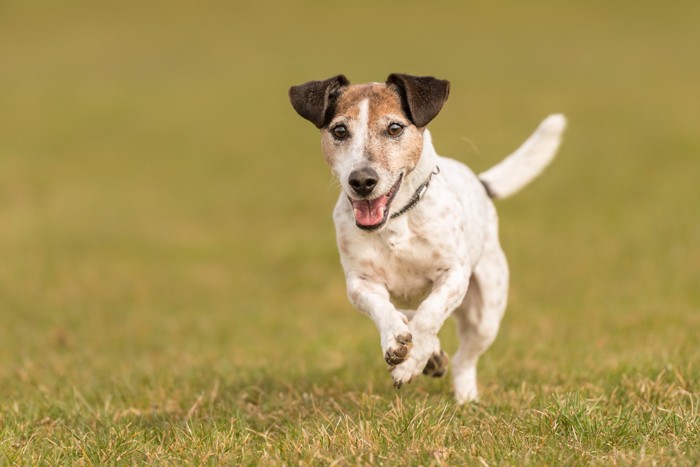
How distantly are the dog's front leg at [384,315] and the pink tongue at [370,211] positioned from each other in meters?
0.47

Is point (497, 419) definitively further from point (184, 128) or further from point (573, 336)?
point (184, 128)

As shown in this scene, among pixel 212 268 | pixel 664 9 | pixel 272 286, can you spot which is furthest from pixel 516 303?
pixel 664 9

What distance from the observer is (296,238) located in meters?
18.0

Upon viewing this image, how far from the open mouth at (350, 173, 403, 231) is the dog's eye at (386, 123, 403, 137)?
0.33m

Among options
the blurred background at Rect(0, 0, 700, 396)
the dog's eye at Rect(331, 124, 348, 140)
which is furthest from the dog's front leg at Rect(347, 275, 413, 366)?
the blurred background at Rect(0, 0, 700, 396)

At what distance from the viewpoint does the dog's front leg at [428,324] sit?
19.4 ft

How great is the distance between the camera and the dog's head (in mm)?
5945

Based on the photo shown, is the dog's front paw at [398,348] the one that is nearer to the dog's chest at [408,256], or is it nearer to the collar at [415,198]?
the dog's chest at [408,256]

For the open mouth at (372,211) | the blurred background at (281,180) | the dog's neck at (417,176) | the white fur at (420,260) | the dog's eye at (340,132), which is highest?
the dog's eye at (340,132)

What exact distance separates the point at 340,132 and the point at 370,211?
20.6 inches

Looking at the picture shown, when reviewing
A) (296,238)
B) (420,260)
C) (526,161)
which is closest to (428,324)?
(420,260)

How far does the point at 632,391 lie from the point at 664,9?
3775 centimetres

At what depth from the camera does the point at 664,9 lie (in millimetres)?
41531

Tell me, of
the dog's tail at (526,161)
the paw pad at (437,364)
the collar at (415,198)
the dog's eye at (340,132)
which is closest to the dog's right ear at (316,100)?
the dog's eye at (340,132)
